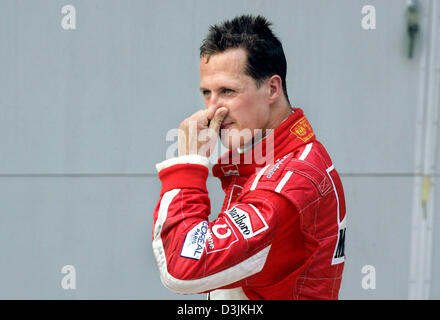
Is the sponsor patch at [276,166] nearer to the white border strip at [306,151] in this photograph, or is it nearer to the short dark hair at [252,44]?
the white border strip at [306,151]

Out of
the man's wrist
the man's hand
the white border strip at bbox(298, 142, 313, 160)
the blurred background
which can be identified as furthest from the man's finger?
the blurred background

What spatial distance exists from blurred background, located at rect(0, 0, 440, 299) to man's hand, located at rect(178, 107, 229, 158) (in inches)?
61.4

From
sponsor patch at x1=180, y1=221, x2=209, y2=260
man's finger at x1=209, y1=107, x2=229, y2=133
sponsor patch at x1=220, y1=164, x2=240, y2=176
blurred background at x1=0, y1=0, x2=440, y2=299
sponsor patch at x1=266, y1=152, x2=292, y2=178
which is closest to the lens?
sponsor patch at x1=180, y1=221, x2=209, y2=260

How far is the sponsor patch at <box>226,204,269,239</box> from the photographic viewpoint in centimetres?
129

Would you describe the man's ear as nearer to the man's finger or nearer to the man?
the man

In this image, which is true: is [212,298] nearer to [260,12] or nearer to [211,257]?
[211,257]

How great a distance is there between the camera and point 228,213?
1350 mm

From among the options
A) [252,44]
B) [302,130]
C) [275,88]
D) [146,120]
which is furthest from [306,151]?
[146,120]

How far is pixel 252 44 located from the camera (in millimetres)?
1515

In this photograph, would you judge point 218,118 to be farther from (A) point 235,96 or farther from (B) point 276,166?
(B) point 276,166

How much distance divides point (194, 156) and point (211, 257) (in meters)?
0.30

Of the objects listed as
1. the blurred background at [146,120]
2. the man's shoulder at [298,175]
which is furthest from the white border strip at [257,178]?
the blurred background at [146,120]

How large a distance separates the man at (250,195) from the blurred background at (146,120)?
151 cm

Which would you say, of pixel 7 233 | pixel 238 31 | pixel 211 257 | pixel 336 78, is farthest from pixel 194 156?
pixel 7 233
